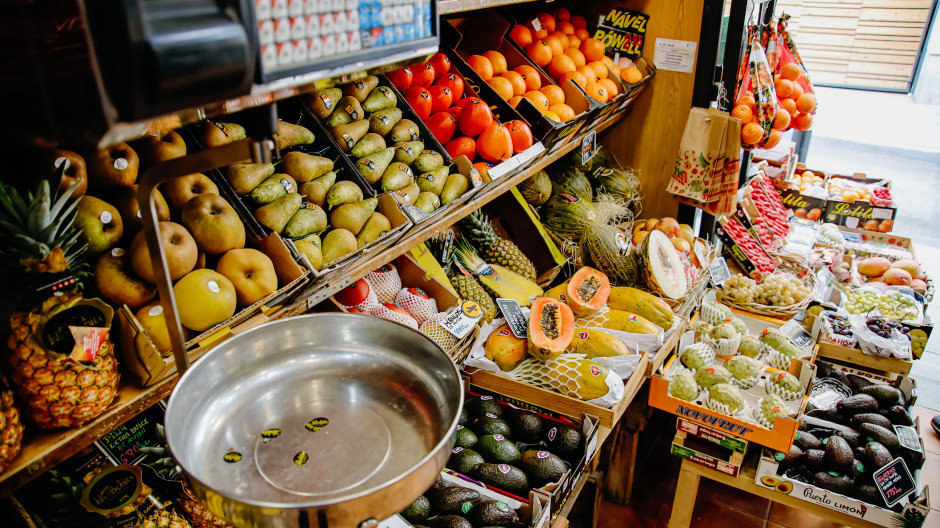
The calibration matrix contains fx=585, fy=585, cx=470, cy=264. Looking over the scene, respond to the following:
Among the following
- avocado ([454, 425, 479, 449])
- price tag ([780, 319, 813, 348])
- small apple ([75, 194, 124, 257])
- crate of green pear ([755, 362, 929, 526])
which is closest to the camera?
small apple ([75, 194, 124, 257])

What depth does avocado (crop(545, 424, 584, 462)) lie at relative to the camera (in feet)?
6.57

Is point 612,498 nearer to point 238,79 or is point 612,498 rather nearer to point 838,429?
point 838,429

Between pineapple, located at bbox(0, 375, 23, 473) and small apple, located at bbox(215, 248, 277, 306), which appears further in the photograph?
small apple, located at bbox(215, 248, 277, 306)

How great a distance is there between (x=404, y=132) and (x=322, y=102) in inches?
13.0

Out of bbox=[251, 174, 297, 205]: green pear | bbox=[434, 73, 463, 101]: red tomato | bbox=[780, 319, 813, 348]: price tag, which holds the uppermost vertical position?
bbox=[434, 73, 463, 101]: red tomato

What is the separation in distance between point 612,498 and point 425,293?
1.57m

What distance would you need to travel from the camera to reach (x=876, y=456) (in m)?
2.45

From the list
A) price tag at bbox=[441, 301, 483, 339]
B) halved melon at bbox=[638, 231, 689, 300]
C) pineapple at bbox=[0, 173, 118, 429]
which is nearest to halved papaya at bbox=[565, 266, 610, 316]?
halved melon at bbox=[638, 231, 689, 300]

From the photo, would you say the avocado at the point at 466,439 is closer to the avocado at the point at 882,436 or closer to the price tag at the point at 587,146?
the price tag at the point at 587,146

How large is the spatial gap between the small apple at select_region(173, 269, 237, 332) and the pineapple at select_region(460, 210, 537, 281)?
163cm

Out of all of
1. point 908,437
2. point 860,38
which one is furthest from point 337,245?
point 860,38

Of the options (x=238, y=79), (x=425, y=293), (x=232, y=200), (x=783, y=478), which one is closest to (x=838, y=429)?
(x=783, y=478)

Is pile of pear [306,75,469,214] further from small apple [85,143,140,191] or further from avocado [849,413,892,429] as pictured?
avocado [849,413,892,429]

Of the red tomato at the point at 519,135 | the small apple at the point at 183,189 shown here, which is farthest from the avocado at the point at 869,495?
the small apple at the point at 183,189
